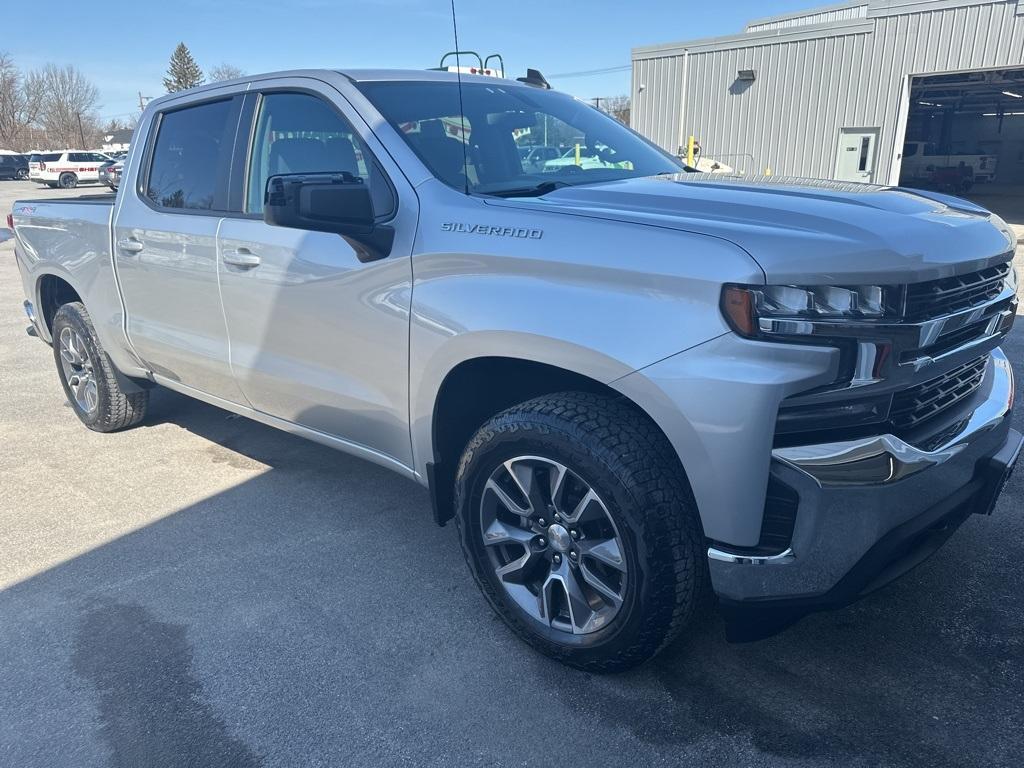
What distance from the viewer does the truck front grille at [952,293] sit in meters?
2.10

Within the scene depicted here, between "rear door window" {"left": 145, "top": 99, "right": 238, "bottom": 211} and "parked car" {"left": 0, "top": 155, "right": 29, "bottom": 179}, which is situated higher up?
"rear door window" {"left": 145, "top": 99, "right": 238, "bottom": 211}

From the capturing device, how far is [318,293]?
3066mm

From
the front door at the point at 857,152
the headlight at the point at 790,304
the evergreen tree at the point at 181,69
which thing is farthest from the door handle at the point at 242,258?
the evergreen tree at the point at 181,69

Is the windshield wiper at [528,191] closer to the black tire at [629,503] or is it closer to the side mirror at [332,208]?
the side mirror at [332,208]

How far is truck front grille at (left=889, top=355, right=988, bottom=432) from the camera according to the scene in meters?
2.14

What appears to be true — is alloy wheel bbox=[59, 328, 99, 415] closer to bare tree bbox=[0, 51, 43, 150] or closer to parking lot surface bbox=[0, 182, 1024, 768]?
parking lot surface bbox=[0, 182, 1024, 768]

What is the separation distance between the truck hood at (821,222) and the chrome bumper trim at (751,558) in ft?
2.35

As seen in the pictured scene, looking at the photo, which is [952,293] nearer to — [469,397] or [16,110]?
[469,397]

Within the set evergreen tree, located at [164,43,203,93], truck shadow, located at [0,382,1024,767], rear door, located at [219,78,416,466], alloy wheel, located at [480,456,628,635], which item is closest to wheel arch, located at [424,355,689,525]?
rear door, located at [219,78,416,466]

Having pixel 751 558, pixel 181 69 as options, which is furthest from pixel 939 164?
pixel 181 69

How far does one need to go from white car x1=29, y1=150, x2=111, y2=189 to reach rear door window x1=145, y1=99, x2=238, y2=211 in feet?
122

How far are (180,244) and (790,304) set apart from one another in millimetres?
2884

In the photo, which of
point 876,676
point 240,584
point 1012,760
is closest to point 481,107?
point 240,584

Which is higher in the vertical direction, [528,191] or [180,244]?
[528,191]
